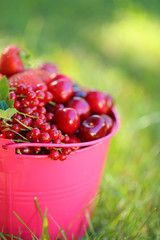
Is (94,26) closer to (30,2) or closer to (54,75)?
(30,2)

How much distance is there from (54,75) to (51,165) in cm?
49

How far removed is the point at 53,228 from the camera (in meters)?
1.29

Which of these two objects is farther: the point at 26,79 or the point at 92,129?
the point at 26,79

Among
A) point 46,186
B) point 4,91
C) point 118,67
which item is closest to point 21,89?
point 4,91

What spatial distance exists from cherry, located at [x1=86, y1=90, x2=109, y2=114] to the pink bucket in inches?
3.9

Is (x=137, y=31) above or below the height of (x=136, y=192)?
above

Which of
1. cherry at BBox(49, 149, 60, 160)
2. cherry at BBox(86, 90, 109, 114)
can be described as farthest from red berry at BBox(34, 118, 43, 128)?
cherry at BBox(86, 90, 109, 114)

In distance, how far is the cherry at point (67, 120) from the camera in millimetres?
1160

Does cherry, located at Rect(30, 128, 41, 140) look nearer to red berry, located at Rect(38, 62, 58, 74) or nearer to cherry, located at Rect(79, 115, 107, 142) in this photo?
cherry, located at Rect(79, 115, 107, 142)

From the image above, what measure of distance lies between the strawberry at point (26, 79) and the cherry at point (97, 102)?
229mm

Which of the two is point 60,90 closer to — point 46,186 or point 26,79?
point 26,79

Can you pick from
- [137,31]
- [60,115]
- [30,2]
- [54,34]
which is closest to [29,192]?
[60,115]

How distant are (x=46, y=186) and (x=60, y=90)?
398mm

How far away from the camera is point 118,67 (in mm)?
3041
